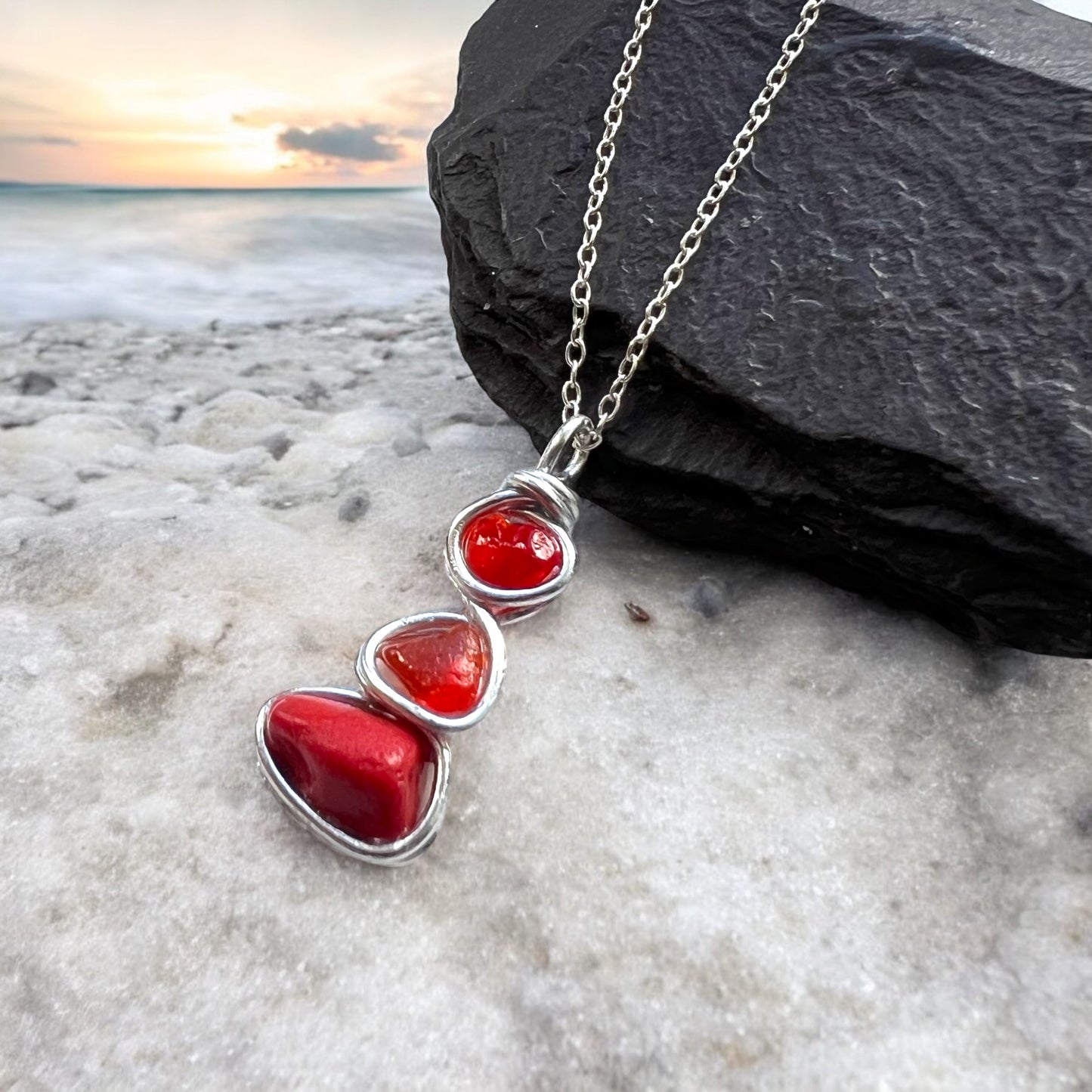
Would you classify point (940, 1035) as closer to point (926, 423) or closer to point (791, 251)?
point (926, 423)

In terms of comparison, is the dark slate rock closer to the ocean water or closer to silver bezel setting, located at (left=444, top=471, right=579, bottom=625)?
silver bezel setting, located at (left=444, top=471, right=579, bottom=625)

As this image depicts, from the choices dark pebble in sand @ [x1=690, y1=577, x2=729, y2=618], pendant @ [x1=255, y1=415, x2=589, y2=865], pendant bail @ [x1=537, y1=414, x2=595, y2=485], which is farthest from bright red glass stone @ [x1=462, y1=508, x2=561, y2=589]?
dark pebble in sand @ [x1=690, y1=577, x2=729, y2=618]

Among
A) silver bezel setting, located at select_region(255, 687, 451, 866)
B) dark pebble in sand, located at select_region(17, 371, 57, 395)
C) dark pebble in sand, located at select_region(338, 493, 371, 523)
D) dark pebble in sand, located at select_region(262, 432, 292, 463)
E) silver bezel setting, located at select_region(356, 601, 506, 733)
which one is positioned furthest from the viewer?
dark pebble in sand, located at select_region(17, 371, 57, 395)

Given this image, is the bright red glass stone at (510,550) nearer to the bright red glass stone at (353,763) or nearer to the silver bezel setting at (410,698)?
the silver bezel setting at (410,698)

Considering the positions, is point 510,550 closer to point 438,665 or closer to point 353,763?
point 438,665

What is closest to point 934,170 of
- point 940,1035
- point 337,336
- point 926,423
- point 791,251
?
point 791,251

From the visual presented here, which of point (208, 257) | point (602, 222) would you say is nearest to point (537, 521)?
point (602, 222)
